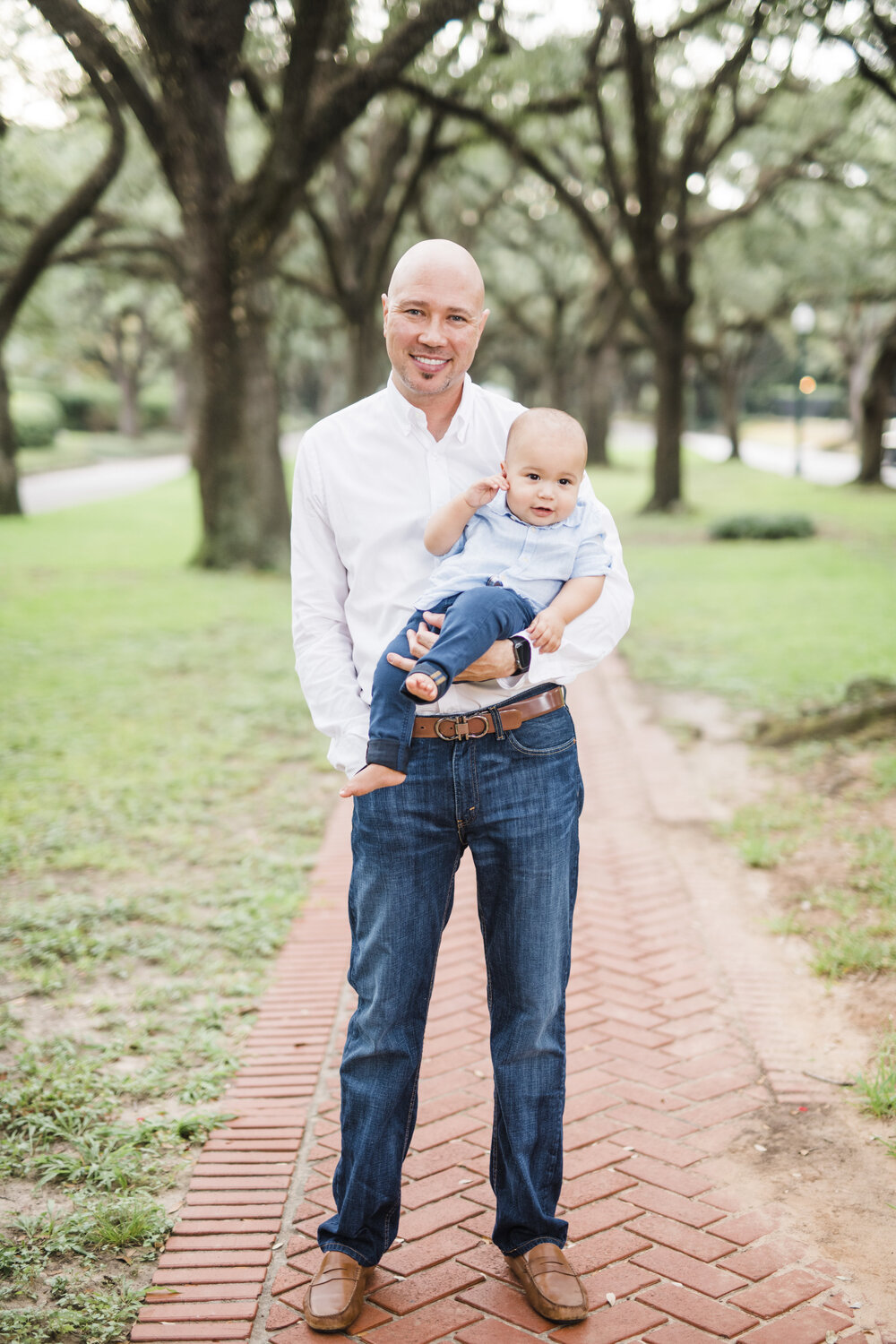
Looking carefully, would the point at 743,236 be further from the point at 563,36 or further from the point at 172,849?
the point at 172,849

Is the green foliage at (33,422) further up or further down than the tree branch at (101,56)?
further down

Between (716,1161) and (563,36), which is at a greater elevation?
(563,36)

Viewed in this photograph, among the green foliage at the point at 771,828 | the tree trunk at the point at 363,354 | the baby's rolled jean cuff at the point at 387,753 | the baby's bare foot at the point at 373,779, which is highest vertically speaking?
the tree trunk at the point at 363,354

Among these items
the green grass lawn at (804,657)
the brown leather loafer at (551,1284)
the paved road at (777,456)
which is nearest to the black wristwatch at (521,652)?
the brown leather loafer at (551,1284)

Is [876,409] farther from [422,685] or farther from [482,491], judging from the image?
[422,685]

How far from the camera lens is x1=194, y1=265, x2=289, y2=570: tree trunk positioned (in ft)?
39.5

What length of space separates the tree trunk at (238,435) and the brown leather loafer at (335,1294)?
10.8m

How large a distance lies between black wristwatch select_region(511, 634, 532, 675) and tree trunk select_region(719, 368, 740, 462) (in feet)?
112

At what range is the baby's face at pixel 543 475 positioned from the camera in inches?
89.2

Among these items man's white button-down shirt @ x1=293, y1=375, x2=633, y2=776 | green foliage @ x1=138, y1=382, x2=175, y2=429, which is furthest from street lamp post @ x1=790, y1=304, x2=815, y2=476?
green foliage @ x1=138, y1=382, x2=175, y2=429

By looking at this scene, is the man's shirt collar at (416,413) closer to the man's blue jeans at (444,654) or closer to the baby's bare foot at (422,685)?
the man's blue jeans at (444,654)

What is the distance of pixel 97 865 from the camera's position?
16.9ft

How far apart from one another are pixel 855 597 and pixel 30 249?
11.1m

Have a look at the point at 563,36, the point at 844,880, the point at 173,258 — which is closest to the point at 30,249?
the point at 173,258
